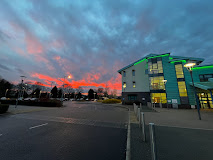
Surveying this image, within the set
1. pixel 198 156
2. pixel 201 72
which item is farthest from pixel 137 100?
pixel 198 156

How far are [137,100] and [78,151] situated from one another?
25.9 m

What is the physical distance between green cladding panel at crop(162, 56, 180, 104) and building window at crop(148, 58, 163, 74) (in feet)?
3.23

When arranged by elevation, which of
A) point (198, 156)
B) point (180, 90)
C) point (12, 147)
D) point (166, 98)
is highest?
point (180, 90)

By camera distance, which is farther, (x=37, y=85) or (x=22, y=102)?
(x=37, y=85)

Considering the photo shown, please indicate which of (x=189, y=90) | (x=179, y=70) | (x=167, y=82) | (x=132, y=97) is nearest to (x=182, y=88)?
(x=189, y=90)

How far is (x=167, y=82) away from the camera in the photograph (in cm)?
2309

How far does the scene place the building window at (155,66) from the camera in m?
24.8

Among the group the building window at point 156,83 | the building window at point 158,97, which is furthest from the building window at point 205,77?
the building window at point 158,97

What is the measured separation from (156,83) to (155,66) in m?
5.04

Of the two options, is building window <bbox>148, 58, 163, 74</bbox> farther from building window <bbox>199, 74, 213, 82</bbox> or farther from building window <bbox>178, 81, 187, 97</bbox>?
building window <bbox>199, 74, 213, 82</bbox>

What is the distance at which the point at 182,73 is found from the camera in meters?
22.4

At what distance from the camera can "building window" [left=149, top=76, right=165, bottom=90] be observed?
2401cm

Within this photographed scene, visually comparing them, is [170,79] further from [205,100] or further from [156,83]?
[205,100]

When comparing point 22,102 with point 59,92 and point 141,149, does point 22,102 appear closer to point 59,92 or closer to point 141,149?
point 141,149
